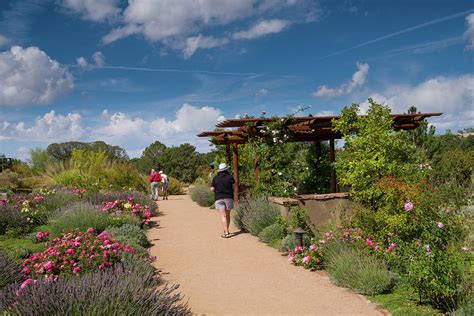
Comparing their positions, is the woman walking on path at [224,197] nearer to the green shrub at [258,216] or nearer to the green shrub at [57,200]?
the green shrub at [258,216]

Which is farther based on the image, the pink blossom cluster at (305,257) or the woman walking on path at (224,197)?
the woman walking on path at (224,197)

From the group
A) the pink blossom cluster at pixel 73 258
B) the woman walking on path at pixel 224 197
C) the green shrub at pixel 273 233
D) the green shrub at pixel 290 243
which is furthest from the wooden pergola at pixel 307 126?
the pink blossom cluster at pixel 73 258

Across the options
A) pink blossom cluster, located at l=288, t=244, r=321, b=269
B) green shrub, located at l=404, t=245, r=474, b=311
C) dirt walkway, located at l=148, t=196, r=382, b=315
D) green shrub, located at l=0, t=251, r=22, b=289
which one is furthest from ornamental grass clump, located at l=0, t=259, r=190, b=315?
pink blossom cluster, located at l=288, t=244, r=321, b=269

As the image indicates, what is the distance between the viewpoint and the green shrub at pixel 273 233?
8.38 meters

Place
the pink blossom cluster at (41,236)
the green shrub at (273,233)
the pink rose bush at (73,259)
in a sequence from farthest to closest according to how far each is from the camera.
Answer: the green shrub at (273,233)
the pink blossom cluster at (41,236)
the pink rose bush at (73,259)

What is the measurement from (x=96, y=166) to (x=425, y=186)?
50.8 ft

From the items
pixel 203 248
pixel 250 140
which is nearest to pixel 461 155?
pixel 250 140

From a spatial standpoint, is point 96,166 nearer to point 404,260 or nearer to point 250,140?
point 250,140

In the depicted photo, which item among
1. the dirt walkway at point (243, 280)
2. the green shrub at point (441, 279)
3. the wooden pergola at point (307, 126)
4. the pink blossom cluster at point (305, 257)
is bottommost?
the dirt walkway at point (243, 280)

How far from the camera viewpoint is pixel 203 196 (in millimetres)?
16578

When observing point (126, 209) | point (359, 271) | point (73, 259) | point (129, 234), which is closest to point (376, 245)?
point (359, 271)

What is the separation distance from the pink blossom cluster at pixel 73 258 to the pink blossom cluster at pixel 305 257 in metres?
2.67

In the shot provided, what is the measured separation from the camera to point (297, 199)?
27.6 ft

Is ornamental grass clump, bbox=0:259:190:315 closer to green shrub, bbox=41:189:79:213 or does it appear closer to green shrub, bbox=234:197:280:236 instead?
green shrub, bbox=234:197:280:236
